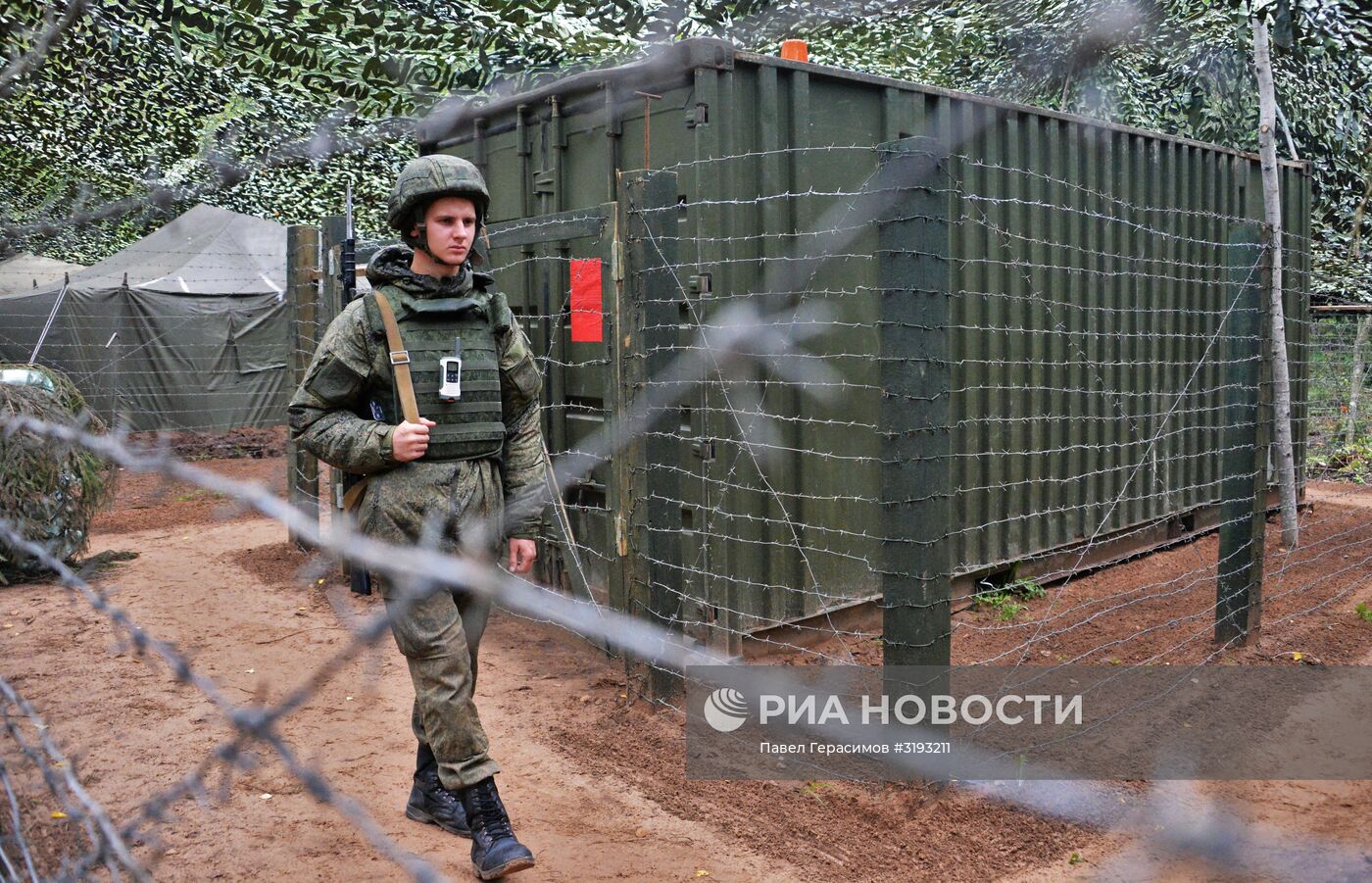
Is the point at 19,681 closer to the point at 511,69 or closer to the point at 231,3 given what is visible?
the point at 231,3

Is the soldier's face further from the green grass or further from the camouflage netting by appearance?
the camouflage netting

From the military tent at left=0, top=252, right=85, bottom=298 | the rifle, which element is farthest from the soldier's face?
the military tent at left=0, top=252, right=85, bottom=298

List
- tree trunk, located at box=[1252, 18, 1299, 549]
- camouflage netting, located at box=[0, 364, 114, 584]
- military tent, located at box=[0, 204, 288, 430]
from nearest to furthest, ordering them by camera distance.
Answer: tree trunk, located at box=[1252, 18, 1299, 549] → camouflage netting, located at box=[0, 364, 114, 584] → military tent, located at box=[0, 204, 288, 430]

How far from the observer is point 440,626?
336 centimetres

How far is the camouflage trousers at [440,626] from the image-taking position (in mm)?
3350

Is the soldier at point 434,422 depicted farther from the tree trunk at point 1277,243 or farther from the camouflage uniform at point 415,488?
the tree trunk at point 1277,243

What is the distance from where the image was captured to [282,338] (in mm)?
15719

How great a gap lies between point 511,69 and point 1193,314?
516cm

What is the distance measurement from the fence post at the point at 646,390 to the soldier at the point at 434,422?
1.15 meters

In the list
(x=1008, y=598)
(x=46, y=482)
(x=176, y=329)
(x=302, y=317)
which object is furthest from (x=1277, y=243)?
(x=176, y=329)

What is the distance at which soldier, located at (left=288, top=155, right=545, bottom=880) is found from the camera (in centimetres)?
334

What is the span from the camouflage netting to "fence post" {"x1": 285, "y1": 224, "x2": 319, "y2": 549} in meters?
1.22

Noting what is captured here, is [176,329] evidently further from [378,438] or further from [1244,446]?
[1244,446]

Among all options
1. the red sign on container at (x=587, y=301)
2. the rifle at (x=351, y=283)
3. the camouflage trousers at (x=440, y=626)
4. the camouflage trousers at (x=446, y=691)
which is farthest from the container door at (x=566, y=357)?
the camouflage trousers at (x=446, y=691)
